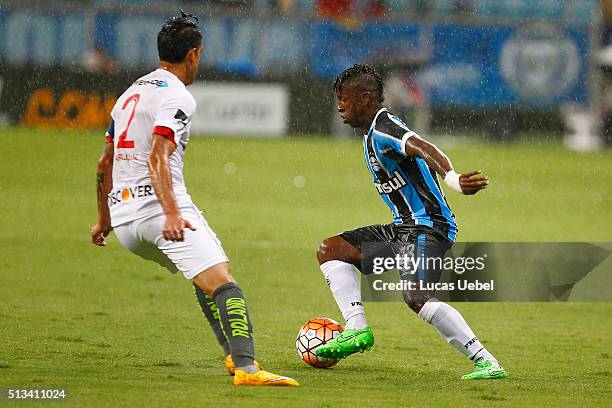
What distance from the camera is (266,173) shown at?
20.9m

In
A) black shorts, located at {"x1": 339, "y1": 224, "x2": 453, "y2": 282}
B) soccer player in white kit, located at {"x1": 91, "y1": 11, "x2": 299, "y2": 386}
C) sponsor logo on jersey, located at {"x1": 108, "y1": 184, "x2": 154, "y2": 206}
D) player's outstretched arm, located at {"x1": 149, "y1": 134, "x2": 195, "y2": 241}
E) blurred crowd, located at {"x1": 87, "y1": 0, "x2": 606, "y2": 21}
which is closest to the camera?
player's outstretched arm, located at {"x1": 149, "y1": 134, "x2": 195, "y2": 241}

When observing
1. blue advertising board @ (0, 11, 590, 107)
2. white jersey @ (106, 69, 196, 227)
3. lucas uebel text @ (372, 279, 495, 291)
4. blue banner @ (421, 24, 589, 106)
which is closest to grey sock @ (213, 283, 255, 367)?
white jersey @ (106, 69, 196, 227)

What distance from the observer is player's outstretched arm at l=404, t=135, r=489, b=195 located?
6.52m

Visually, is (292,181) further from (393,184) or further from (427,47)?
(393,184)

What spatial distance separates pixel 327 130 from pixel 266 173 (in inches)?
238

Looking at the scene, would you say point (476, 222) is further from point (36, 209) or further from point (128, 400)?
point (128, 400)

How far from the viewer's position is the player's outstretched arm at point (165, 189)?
6152 millimetres

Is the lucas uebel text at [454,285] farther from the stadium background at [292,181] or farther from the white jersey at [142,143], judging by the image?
the white jersey at [142,143]

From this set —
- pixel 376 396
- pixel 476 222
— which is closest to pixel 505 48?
pixel 476 222

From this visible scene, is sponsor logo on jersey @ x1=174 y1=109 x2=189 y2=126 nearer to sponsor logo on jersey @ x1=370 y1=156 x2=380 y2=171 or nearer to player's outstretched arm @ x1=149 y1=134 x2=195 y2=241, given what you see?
player's outstretched arm @ x1=149 y1=134 x2=195 y2=241

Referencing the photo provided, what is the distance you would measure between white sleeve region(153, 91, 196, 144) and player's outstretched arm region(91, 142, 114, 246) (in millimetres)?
621

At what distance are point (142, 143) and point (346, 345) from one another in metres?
1.94

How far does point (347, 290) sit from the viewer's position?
24.8 feet

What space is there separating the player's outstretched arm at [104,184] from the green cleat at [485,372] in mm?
2456
